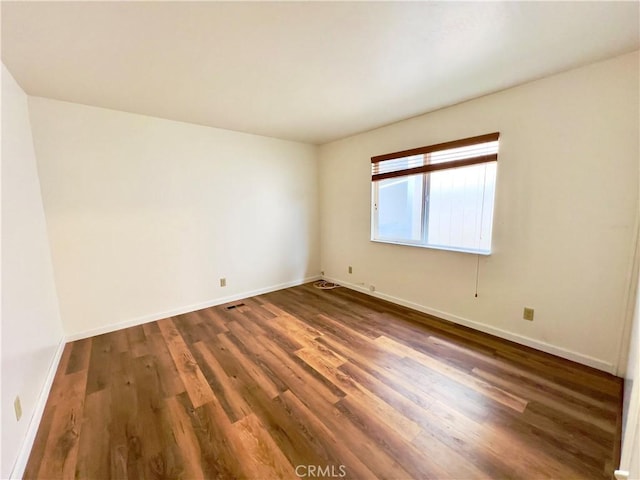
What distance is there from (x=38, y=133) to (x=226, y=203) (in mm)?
1786

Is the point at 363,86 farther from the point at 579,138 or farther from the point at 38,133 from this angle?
the point at 38,133

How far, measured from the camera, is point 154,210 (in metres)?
3.01

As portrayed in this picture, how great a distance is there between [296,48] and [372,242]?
100 inches

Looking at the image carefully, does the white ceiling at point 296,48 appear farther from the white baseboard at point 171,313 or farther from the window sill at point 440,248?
the white baseboard at point 171,313

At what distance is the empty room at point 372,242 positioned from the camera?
1407 mm

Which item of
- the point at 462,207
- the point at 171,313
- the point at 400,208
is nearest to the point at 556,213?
the point at 462,207

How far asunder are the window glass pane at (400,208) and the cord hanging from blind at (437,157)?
0.37 ft

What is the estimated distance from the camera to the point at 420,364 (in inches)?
85.2

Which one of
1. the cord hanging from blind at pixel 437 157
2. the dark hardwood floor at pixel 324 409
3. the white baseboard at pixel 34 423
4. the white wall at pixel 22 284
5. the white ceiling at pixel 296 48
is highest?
the white ceiling at pixel 296 48

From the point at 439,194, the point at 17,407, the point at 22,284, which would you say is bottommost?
the point at 17,407

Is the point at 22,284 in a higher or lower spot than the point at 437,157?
lower

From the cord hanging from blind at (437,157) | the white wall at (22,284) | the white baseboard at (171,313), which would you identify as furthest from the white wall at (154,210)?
the cord hanging from blind at (437,157)

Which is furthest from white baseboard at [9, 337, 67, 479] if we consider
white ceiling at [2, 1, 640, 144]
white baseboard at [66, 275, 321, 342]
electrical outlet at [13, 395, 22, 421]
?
white ceiling at [2, 1, 640, 144]

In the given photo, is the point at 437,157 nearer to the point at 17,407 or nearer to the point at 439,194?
the point at 439,194
